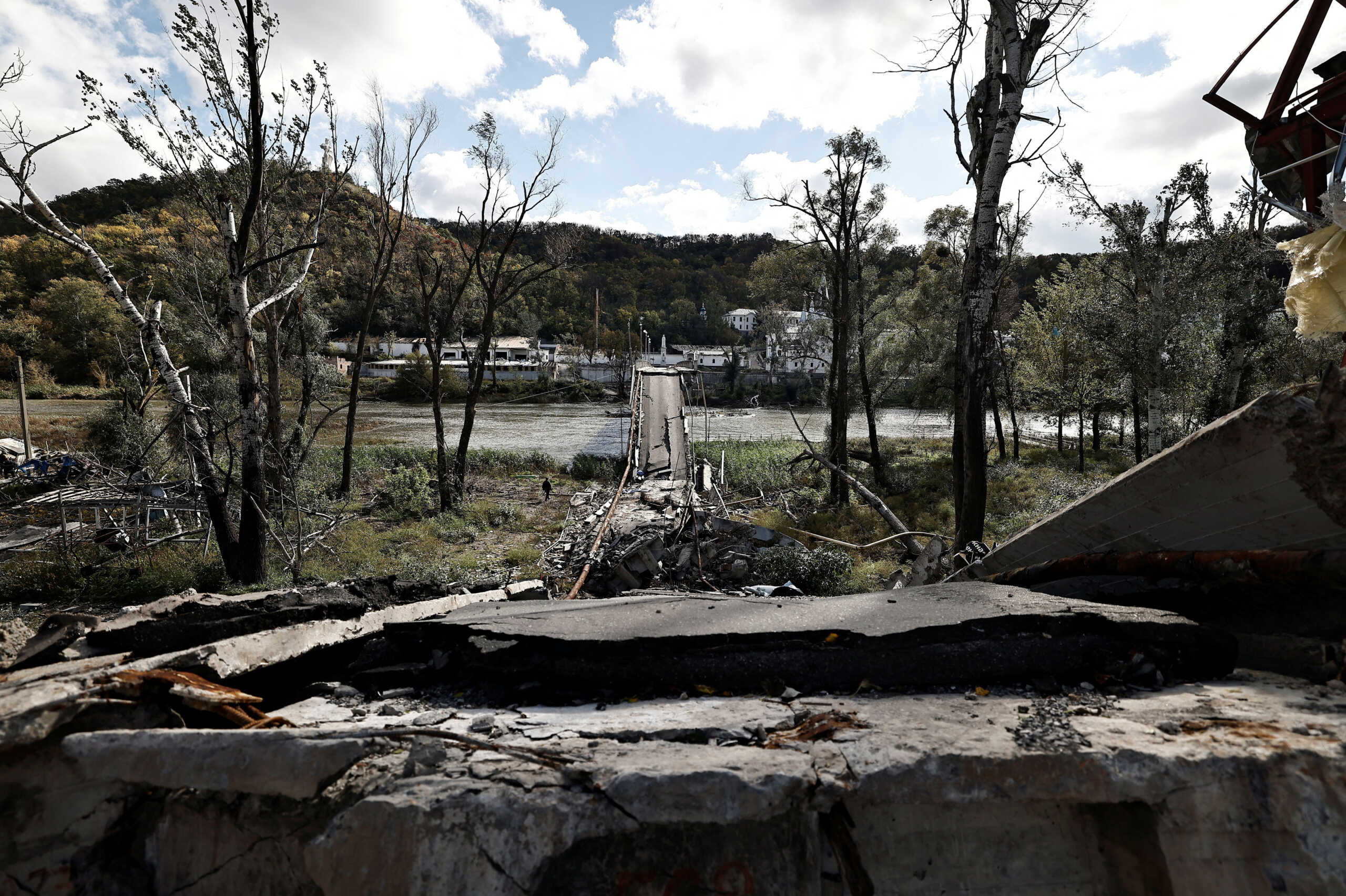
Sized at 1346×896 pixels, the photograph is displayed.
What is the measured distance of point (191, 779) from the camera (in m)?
1.85

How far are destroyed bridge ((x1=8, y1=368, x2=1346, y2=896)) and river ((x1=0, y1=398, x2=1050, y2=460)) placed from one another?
16.8 m

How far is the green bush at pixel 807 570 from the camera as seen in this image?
7621 mm

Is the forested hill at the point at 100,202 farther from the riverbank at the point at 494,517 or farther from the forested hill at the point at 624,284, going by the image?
the riverbank at the point at 494,517

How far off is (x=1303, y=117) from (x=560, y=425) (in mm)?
31460

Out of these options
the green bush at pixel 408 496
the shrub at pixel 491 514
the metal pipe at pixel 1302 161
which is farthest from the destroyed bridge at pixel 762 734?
the green bush at pixel 408 496

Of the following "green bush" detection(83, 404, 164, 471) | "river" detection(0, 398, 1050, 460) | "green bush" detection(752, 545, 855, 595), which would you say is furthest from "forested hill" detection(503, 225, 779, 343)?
"green bush" detection(752, 545, 855, 595)

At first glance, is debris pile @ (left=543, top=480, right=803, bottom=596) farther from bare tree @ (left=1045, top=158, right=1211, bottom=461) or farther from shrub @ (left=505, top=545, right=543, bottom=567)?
bare tree @ (left=1045, top=158, right=1211, bottom=461)

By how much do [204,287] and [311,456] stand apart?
13.6 feet

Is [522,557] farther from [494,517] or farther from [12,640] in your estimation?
[12,640]

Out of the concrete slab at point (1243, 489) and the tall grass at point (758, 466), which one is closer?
the concrete slab at point (1243, 489)

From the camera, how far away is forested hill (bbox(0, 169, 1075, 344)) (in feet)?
169

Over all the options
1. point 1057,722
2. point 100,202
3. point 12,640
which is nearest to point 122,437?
point 12,640

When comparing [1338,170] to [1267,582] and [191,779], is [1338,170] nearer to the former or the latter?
[1267,582]

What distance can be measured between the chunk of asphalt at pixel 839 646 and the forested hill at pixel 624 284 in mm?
41449
